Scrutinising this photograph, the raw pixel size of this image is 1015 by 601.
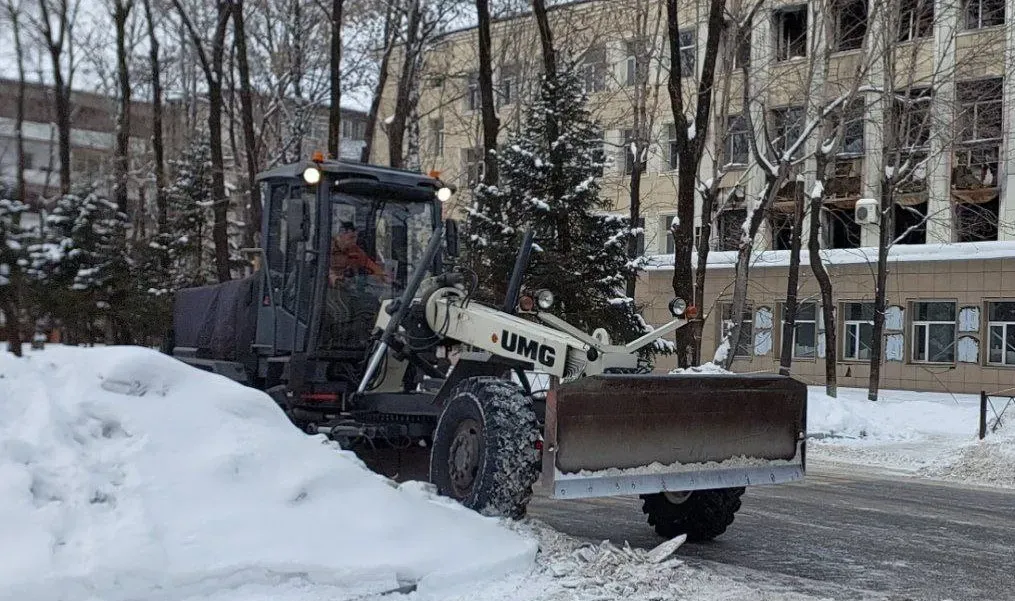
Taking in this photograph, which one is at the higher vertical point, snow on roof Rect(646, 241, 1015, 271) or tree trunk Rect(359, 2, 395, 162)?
tree trunk Rect(359, 2, 395, 162)

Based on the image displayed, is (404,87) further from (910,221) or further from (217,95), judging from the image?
(910,221)

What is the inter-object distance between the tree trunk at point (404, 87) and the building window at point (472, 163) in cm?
311

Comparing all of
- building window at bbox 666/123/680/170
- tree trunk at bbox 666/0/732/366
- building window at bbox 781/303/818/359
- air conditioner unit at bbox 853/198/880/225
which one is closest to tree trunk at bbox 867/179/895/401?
air conditioner unit at bbox 853/198/880/225

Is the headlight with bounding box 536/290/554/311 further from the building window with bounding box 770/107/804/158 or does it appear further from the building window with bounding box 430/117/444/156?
the building window with bounding box 430/117/444/156

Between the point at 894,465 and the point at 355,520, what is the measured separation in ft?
38.8

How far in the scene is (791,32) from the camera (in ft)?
119

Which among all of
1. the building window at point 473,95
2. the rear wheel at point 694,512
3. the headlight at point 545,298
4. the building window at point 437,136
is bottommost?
the rear wheel at point 694,512

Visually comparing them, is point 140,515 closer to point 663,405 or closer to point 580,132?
point 663,405

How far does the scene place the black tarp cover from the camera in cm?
1167

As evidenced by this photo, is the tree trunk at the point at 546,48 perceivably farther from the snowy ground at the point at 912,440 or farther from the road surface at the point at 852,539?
the road surface at the point at 852,539

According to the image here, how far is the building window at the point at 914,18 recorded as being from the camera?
2664 centimetres

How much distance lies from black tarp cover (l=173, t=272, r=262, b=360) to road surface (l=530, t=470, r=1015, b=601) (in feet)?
11.6

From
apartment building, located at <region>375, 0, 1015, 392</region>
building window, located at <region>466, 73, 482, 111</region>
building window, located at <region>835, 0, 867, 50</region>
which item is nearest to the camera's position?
apartment building, located at <region>375, 0, 1015, 392</region>

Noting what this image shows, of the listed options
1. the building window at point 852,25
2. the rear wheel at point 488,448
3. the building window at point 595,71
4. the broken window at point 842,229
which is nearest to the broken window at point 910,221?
the broken window at point 842,229
